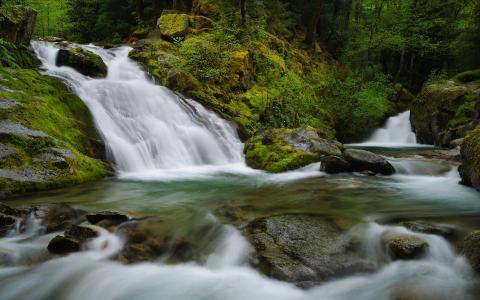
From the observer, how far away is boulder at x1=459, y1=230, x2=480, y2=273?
3.74m

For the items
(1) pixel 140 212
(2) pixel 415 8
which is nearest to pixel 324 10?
(2) pixel 415 8

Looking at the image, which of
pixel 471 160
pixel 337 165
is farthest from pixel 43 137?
pixel 471 160

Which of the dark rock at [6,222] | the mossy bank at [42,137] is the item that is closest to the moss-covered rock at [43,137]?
the mossy bank at [42,137]

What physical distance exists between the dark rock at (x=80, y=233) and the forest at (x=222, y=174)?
4 centimetres

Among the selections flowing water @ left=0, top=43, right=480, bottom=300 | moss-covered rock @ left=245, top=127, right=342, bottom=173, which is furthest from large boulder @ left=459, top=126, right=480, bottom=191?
moss-covered rock @ left=245, top=127, right=342, bottom=173

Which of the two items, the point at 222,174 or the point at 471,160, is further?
the point at 222,174

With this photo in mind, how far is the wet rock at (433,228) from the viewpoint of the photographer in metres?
4.44

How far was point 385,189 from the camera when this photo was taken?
7543mm

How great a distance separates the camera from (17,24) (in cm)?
1230

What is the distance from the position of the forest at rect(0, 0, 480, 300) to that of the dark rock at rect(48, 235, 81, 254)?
0.9 inches

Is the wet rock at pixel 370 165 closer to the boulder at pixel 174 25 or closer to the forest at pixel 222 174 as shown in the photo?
the forest at pixel 222 174

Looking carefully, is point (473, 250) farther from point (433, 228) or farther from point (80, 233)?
point (80, 233)

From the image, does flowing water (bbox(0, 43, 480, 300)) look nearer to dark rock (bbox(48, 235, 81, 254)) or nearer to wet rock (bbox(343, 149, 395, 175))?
dark rock (bbox(48, 235, 81, 254))

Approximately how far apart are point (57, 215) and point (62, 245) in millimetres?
984
